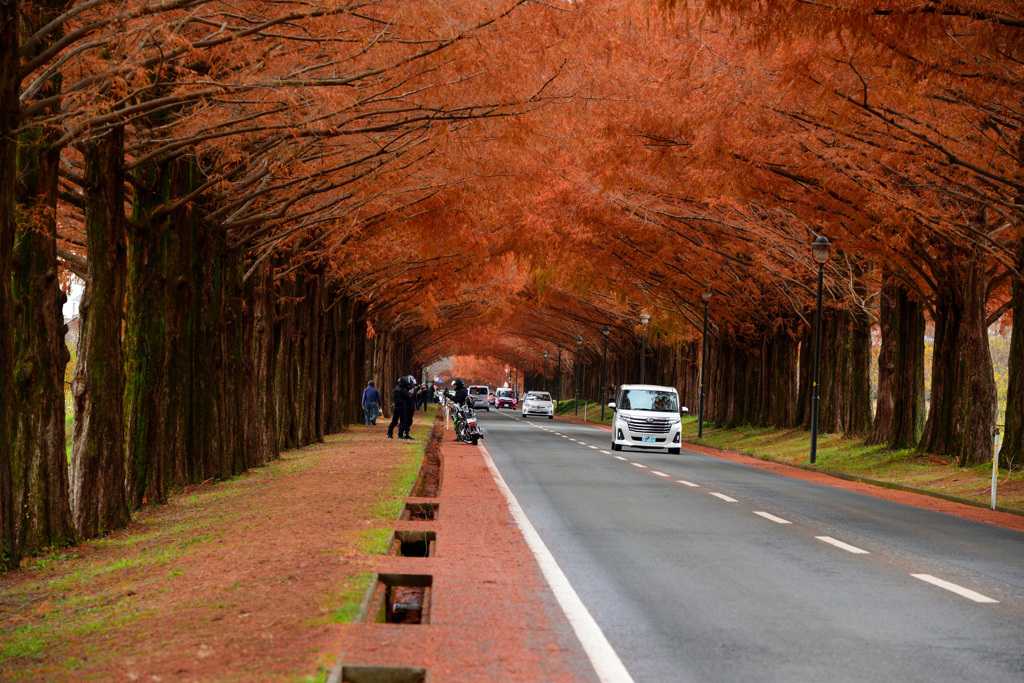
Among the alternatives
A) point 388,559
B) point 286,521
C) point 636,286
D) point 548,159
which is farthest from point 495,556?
point 636,286

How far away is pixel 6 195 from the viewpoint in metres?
10.4

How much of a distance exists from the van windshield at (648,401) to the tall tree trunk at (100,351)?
2322 centimetres

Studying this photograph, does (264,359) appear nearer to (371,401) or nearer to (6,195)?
(6,195)

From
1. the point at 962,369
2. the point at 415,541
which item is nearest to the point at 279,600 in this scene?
the point at 415,541

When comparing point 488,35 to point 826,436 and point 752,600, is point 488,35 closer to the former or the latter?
point 752,600

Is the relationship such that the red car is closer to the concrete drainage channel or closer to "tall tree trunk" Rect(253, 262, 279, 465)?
"tall tree trunk" Rect(253, 262, 279, 465)

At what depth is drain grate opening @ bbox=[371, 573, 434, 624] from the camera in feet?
28.8

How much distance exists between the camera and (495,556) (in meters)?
11.1

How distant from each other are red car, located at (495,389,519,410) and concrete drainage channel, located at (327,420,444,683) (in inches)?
4167

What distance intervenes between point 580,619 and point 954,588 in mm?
3832

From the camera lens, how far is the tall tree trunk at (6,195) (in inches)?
403

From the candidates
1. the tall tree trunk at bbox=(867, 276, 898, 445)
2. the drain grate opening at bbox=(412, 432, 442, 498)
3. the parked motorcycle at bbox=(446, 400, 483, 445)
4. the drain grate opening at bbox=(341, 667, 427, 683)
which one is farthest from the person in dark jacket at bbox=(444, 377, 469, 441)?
the drain grate opening at bbox=(341, 667, 427, 683)

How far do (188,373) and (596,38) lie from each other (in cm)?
903

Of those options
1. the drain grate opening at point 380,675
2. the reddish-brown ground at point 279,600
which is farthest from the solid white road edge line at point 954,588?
the drain grate opening at point 380,675
